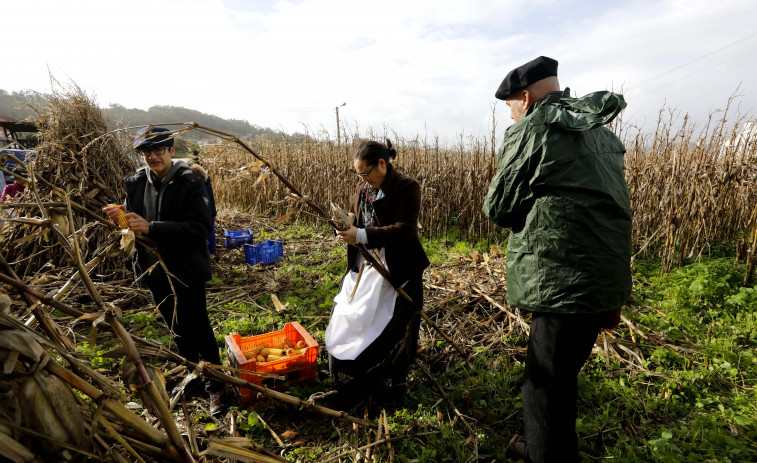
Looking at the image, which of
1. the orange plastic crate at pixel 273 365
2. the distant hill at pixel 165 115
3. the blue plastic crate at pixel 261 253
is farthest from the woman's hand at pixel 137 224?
the distant hill at pixel 165 115

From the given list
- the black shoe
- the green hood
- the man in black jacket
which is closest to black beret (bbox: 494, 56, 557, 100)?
the green hood

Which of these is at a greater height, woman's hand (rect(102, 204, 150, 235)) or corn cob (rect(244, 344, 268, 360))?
woman's hand (rect(102, 204, 150, 235))

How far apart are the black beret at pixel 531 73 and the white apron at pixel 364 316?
124 centimetres

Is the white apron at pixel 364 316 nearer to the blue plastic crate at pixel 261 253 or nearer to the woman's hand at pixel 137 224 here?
the woman's hand at pixel 137 224

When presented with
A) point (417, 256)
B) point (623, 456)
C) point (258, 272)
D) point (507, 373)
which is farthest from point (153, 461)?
point (258, 272)

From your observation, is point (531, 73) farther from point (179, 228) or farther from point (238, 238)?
point (238, 238)

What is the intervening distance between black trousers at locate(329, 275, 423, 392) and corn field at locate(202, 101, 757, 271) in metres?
1.35

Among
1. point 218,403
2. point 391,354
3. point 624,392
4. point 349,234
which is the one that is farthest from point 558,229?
point 218,403

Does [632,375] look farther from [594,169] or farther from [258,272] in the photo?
[258,272]

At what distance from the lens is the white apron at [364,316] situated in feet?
7.85

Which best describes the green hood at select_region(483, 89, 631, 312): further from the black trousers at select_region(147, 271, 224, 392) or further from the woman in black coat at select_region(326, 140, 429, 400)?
the black trousers at select_region(147, 271, 224, 392)

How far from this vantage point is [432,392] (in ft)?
8.91

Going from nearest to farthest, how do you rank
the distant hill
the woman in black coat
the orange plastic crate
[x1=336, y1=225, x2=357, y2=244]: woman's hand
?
[x1=336, y1=225, x2=357, y2=244]: woman's hand, the woman in black coat, the orange plastic crate, the distant hill

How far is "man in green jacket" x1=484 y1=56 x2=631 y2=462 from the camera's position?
1.59 m
